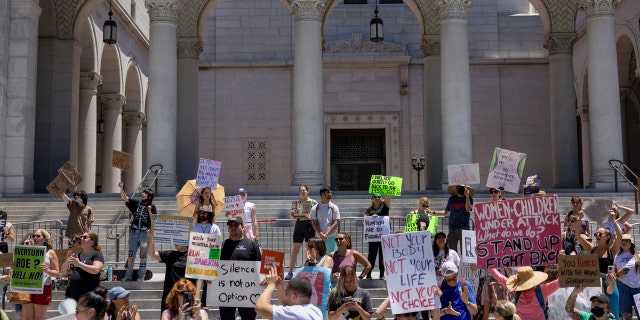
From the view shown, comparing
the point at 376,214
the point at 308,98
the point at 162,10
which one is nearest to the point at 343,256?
the point at 376,214

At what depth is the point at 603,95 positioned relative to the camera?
24.9 m

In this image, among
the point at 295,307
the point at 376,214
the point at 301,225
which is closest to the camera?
the point at 295,307

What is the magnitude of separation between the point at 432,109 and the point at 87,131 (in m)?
13.9

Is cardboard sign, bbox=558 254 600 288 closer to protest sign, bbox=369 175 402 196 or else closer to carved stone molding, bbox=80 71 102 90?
protest sign, bbox=369 175 402 196

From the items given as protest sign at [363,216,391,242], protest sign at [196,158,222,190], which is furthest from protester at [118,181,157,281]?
protest sign at [363,216,391,242]

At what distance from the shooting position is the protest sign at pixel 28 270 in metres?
11.2

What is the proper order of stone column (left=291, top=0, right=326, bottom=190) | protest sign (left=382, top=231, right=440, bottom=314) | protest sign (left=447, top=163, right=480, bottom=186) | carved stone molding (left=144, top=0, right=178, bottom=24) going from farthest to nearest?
carved stone molding (left=144, top=0, right=178, bottom=24) → stone column (left=291, top=0, right=326, bottom=190) → protest sign (left=447, top=163, right=480, bottom=186) → protest sign (left=382, top=231, right=440, bottom=314)

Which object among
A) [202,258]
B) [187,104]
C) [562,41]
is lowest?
[202,258]

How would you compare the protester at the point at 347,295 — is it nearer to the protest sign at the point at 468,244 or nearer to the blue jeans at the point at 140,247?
the protest sign at the point at 468,244

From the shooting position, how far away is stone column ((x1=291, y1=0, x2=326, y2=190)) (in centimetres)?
2469

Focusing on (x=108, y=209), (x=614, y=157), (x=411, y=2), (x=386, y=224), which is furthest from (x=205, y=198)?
(x=411, y=2)

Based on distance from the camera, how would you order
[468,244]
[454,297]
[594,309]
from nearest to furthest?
[594,309] < [454,297] < [468,244]

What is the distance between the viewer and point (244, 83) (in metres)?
37.5

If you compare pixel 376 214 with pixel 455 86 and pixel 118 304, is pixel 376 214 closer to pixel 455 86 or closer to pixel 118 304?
pixel 118 304
